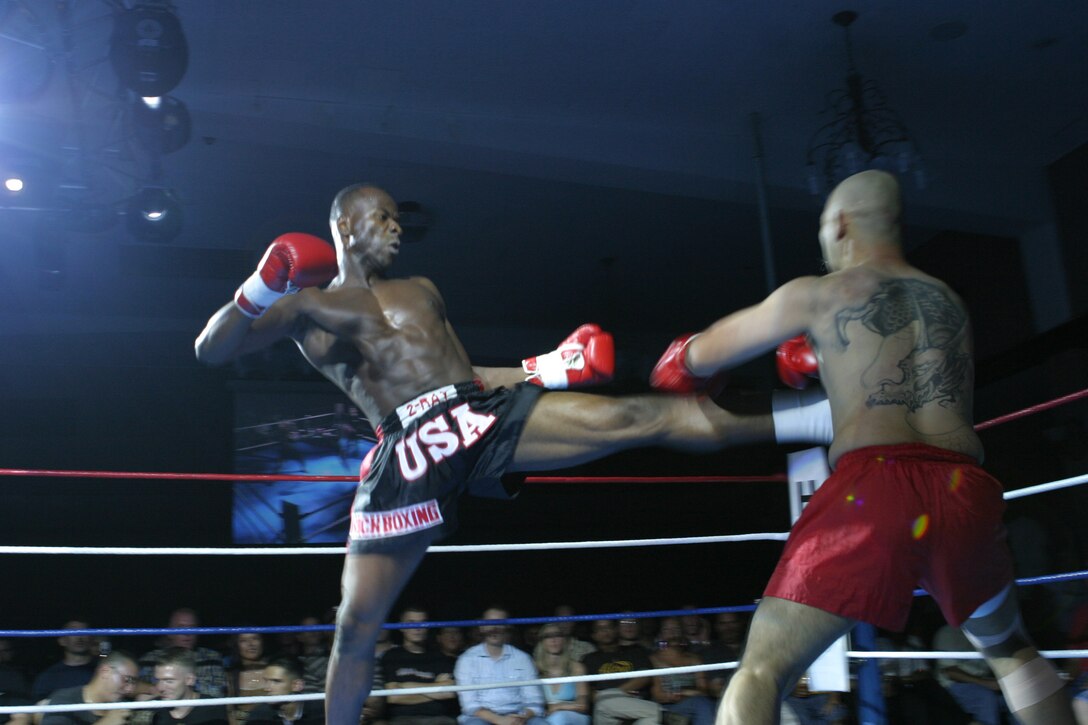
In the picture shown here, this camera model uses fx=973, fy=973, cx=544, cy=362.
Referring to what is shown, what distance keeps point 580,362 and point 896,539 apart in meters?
0.72

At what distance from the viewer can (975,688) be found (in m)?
3.67

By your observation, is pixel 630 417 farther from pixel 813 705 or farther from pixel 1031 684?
pixel 813 705

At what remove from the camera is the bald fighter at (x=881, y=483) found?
1.30 m

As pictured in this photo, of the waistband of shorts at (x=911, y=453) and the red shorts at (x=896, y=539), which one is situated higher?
the waistband of shorts at (x=911, y=453)

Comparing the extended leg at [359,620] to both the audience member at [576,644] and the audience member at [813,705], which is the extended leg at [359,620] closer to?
the audience member at [813,705]

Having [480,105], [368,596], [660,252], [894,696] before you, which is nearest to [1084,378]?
[894,696]

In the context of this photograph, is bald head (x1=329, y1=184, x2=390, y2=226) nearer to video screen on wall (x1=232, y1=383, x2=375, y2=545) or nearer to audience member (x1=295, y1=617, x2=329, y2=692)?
audience member (x1=295, y1=617, x2=329, y2=692)

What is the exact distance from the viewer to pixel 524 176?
5355 millimetres

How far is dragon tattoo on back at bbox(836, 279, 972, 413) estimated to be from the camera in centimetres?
A: 142

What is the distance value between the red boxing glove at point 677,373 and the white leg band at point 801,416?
0.53 feet

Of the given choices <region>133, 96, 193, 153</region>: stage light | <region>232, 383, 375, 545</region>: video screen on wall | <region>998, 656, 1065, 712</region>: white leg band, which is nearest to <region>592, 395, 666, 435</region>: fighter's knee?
<region>998, 656, 1065, 712</region>: white leg band

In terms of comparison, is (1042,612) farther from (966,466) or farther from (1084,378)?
(966,466)

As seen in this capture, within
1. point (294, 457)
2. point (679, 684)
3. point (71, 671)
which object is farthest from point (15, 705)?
point (294, 457)

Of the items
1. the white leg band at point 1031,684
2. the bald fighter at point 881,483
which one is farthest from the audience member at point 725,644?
the bald fighter at point 881,483
